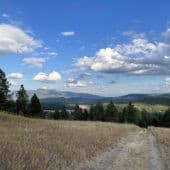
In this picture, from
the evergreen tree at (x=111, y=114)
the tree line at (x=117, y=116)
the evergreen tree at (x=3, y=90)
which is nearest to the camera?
the evergreen tree at (x=3, y=90)

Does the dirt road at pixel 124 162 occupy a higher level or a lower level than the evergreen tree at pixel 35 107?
lower

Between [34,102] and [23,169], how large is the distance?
3355 inches

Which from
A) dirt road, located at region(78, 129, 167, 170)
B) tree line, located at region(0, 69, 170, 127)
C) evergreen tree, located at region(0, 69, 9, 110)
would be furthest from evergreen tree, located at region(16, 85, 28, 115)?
dirt road, located at region(78, 129, 167, 170)

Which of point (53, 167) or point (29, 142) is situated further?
point (29, 142)

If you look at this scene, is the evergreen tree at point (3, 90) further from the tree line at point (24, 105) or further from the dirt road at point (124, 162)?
the dirt road at point (124, 162)

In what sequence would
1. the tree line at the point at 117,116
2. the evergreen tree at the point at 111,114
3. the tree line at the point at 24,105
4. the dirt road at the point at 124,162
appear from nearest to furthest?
the dirt road at the point at 124,162 → the tree line at the point at 24,105 → the tree line at the point at 117,116 → the evergreen tree at the point at 111,114

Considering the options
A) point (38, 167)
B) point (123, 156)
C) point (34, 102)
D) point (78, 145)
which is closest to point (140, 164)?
point (123, 156)

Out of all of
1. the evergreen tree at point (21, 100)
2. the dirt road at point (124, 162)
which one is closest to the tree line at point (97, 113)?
the evergreen tree at point (21, 100)

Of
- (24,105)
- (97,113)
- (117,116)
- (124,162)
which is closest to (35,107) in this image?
(24,105)

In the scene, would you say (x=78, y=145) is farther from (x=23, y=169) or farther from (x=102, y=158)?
(x=23, y=169)

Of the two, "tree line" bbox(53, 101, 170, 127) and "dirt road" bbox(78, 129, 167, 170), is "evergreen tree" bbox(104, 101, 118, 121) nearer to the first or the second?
"tree line" bbox(53, 101, 170, 127)

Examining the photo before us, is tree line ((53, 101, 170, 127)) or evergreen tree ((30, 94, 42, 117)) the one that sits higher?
evergreen tree ((30, 94, 42, 117))

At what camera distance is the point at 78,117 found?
119000 millimetres

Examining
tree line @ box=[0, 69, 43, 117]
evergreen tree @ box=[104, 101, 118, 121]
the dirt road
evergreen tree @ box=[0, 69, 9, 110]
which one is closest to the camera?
the dirt road
